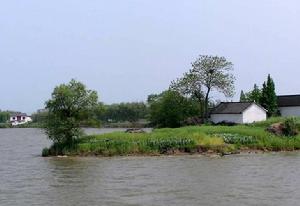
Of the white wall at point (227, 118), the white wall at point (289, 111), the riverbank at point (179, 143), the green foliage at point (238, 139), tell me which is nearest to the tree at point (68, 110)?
the riverbank at point (179, 143)

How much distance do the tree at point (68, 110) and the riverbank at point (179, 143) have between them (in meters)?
1.21

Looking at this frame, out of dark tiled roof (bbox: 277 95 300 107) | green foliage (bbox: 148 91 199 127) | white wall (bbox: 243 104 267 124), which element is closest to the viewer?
white wall (bbox: 243 104 267 124)

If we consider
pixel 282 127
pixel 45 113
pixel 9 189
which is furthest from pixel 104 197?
pixel 282 127

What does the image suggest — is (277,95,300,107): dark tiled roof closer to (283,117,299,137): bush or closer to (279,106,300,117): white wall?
(279,106,300,117): white wall

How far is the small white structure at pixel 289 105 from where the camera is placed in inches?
3250

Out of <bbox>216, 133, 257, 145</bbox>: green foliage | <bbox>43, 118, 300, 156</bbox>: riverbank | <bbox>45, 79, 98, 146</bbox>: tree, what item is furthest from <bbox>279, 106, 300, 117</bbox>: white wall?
<bbox>45, 79, 98, 146</bbox>: tree

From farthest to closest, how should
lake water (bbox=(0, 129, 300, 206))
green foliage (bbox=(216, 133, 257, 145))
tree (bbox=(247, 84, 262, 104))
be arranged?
tree (bbox=(247, 84, 262, 104)), green foliage (bbox=(216, 133, 257, 145)), lake water (bbox=(0, 129, 300, 206))

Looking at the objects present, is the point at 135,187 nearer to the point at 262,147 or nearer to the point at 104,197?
the point at 104,197

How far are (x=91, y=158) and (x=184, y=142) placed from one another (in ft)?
31.7

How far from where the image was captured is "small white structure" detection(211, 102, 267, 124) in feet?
238

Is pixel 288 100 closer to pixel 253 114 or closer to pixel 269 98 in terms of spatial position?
pixel 269 98

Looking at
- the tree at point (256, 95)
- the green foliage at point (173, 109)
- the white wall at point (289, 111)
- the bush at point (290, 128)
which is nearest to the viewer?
the bush at point (290, 128)

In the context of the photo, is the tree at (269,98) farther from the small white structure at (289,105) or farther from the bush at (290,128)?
the bush at (290,128)

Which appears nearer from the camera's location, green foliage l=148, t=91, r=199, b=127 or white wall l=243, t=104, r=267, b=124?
white wall l=243, t=104, r=267, b=124
